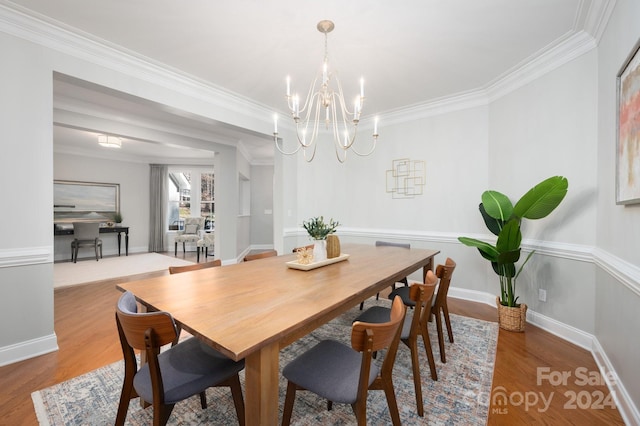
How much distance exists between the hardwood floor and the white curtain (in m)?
4.80

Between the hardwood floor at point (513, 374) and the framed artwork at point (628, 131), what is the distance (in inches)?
50.7

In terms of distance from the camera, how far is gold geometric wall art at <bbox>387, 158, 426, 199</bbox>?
405cm

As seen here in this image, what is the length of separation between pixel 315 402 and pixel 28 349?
241cm

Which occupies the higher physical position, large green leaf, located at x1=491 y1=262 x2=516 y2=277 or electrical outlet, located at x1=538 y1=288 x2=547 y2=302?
large green leaf, located at x1=491 y1=262 x2=516 y2=277

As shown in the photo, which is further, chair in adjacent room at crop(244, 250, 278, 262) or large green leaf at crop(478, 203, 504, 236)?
large green leaf at crop(478, 203, 504, 236)

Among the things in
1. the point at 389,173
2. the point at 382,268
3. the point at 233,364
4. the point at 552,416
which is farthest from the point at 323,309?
the point at 389,173

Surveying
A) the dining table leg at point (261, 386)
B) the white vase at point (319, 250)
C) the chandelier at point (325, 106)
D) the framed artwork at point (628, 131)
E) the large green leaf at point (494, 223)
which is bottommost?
the dining table leg at point (261, 386)

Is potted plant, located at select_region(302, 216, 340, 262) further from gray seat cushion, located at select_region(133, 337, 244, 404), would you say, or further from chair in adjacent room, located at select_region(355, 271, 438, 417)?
gray seat cushion, located at select_region(133, 337, 244, 404)

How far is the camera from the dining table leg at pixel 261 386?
96cm

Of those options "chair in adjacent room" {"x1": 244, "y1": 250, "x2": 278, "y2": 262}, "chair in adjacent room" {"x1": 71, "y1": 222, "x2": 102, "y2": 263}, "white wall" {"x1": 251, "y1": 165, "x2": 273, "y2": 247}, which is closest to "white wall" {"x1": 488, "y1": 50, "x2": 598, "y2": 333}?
"chair in adjacent room" {"x1": 244, "y1": 250, "x2": 278, "y2": 262}

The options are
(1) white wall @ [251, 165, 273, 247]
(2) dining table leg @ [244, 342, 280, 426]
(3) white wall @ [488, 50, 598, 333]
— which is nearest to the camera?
(2) dining table leg @ [244, 342, 280, 426]

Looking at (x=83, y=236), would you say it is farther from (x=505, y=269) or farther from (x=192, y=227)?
(x=505, y=269)

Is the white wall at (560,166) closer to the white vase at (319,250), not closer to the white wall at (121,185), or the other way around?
the white vase at (319,250)

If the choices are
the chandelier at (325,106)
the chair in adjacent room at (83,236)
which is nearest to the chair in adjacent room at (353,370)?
the chandelier at (325,106)
